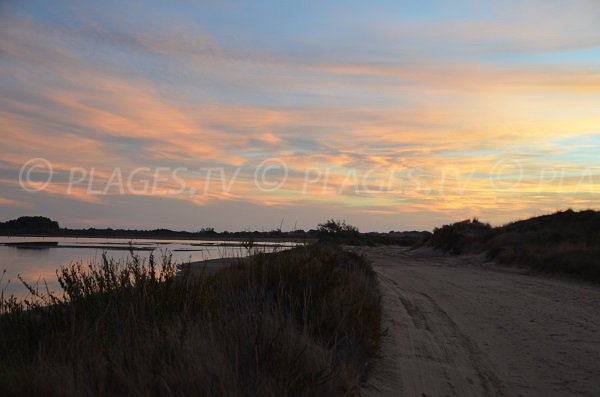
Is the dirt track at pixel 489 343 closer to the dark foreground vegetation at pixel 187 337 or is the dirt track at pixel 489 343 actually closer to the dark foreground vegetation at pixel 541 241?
the dark foreground vegetation at pixel 187 337

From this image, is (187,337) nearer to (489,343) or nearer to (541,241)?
(489,343)

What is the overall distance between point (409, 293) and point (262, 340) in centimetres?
1081

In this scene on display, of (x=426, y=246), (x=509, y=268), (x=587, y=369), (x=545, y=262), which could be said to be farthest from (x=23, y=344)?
(x=426, y=246)

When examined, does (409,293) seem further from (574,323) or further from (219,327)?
(219,327)

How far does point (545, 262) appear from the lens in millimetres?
24156

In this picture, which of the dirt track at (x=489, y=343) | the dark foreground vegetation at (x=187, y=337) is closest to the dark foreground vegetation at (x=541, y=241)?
the dirt track at (x=489, y=343)

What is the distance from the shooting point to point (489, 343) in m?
9.48

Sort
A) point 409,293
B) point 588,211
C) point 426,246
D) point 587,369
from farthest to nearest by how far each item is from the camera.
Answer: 1. point 426,246
2. point 588,211
3. point 409,293
4. point 587,369

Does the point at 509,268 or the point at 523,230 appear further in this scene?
the point at 523,230

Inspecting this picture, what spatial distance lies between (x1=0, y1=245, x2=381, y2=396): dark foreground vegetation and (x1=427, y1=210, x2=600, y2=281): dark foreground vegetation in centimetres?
1556

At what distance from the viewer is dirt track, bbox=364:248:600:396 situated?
7027 mm

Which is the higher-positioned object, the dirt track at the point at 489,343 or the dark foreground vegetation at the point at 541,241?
the dark foreground vegetation at the point at 541,241

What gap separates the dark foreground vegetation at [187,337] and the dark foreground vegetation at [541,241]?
15.6 metres

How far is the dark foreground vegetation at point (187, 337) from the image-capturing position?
5109 millimetres
